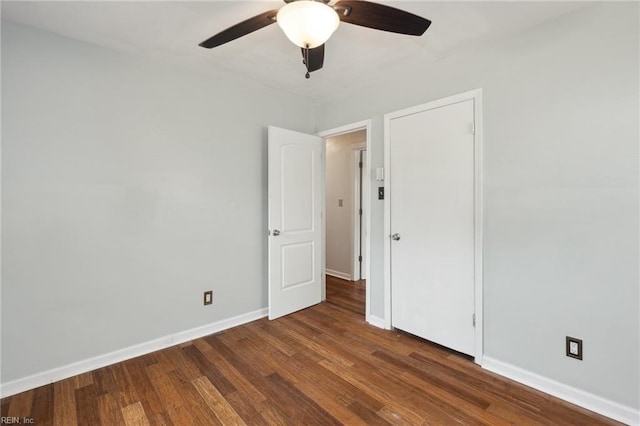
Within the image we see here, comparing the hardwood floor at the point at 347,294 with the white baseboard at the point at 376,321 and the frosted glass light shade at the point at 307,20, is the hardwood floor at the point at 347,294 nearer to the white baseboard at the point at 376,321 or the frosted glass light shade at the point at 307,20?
the white baseboard at the point at 376,321

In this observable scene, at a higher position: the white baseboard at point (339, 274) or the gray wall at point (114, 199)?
the gray wall at point (114, 199)

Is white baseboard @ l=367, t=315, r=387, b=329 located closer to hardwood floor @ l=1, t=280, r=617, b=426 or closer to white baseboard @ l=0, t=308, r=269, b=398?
hardwood floor @ l=1, t=280, r=617, b=426

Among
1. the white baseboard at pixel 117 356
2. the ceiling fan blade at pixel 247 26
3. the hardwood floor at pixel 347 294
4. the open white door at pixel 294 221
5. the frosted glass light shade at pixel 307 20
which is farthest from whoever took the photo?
the hardwood floor at pixel 347 294

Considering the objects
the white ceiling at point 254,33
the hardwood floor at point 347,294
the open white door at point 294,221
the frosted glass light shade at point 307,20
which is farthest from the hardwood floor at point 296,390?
the white ceiling at point 254,33

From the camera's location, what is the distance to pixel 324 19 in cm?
133

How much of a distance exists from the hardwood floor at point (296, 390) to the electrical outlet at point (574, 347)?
0.30 meters

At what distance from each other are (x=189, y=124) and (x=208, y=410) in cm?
218

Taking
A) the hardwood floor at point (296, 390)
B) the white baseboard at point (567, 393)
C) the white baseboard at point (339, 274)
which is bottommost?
the hardwood floor at point (296, 390)

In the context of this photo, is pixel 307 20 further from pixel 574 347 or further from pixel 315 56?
pixel 574 347

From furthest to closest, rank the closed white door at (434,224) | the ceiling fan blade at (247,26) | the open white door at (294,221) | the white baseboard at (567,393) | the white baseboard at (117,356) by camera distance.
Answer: the open white door at (294,221), the closed white door at (434,224), the white baseboard at (117,356), the white baseboard at (567,393), the ceiling fan blade at (247,26)

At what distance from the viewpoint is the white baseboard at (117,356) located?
1.90 m

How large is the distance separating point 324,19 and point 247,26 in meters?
0.43

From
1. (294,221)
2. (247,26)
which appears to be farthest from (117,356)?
(247,26)

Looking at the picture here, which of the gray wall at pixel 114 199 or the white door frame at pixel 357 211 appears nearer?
the gray wall at pixel 114 199
